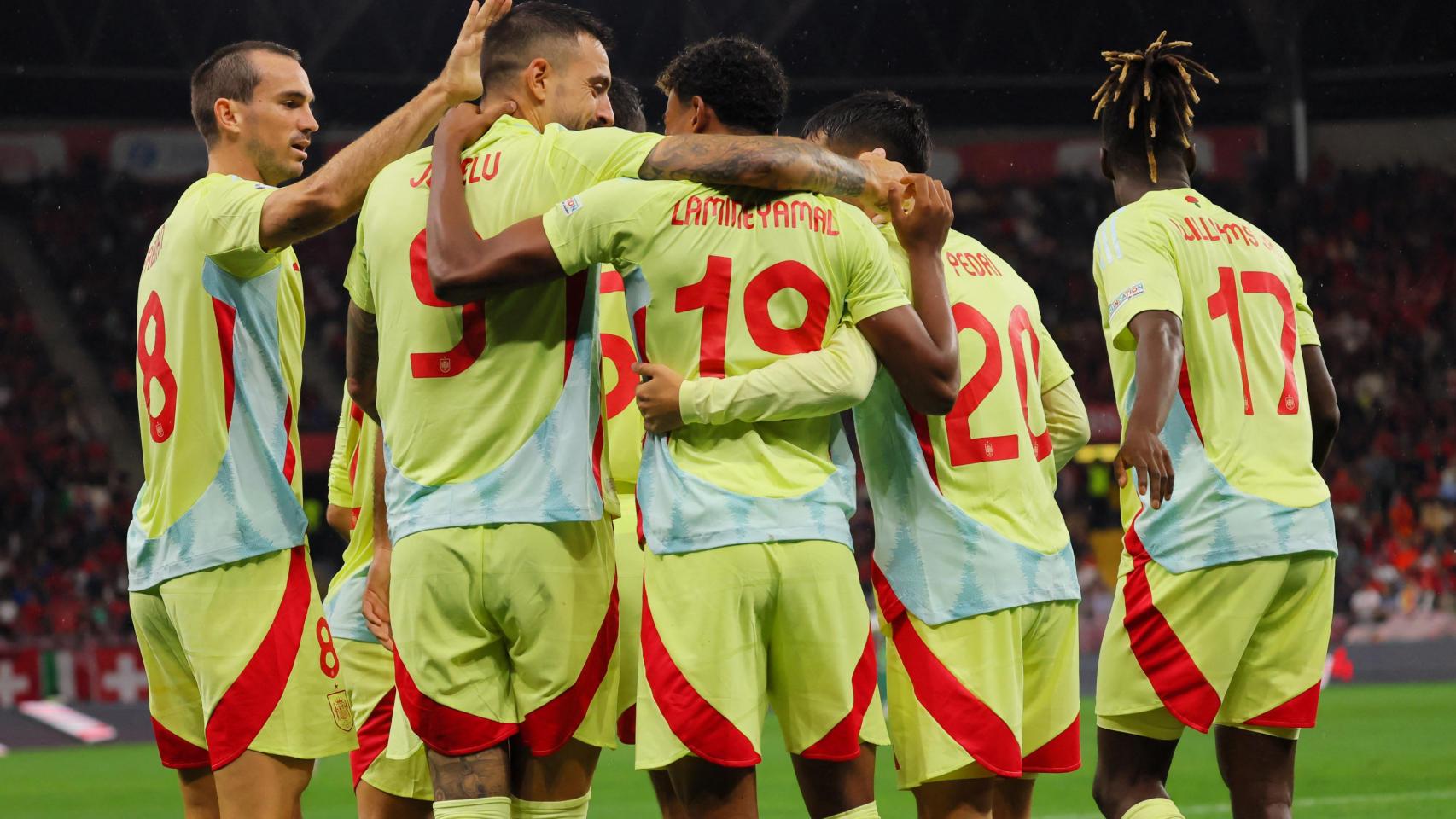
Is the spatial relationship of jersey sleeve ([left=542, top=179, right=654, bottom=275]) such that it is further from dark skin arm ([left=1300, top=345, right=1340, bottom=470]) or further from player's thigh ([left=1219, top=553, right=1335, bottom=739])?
→ dark skin arm ([left=1300, top=345, right=1340, bottom=470])

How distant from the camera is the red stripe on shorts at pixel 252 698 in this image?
4020 millimetres

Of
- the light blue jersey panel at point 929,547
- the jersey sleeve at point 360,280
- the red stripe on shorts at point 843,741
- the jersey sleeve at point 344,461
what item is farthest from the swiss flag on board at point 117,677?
the red stripe on shorts at point 843,741

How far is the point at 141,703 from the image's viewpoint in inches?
597

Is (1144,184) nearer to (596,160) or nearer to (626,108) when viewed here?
(626,108)

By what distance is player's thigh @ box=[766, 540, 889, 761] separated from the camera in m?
3.63

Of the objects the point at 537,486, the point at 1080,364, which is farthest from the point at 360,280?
the point at 1080,364

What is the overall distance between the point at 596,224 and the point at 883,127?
118cm

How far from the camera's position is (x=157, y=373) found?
420 centimetres

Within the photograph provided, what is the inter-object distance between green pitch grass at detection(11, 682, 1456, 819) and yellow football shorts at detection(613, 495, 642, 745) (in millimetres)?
4554

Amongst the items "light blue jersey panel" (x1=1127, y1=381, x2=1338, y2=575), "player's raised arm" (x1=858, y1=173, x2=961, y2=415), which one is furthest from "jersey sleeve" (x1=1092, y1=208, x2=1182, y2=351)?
"player's raised arm" (x1=858, y1=173, x2=961, y2=415)

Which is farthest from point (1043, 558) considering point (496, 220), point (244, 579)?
point (244, 579)

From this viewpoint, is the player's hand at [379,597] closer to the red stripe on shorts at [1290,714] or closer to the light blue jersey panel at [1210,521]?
the light blue jersey panel at [1210,521]

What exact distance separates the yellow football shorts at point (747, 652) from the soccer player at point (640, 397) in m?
0.32

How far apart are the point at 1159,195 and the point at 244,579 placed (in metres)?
2.83
